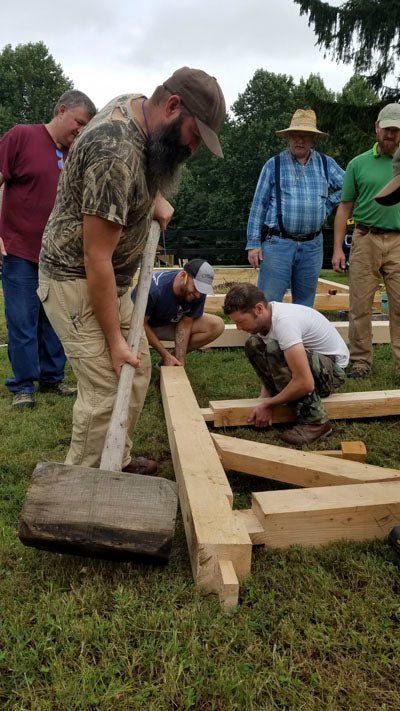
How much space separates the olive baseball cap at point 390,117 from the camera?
13.7ft

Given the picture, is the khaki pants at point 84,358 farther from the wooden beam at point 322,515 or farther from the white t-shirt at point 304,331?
the white t-shirt at point 304,331

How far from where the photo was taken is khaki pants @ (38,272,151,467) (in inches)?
90.5

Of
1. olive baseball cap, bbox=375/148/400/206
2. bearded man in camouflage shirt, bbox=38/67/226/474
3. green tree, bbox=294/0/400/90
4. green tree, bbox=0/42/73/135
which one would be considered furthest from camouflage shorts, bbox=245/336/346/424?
green tree, bbox=0/42/73/135

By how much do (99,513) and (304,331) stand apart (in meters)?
2.02

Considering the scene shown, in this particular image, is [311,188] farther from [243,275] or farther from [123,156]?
[243,275]

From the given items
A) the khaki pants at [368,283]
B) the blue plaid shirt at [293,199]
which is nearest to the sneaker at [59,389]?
the blue plaid shirt at [293,199]

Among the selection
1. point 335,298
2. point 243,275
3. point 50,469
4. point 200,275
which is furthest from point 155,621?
point 243,275

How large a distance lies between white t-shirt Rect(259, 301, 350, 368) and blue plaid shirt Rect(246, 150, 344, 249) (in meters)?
1.34

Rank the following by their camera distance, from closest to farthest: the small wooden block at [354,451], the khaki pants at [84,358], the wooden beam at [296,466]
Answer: the khaki pants at [84,358] → the wooden beam at [296,466] → the small wooden block at [354,451]

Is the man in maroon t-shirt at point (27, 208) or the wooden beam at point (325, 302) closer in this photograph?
the man in maroon t-shirt at point (27, 208)

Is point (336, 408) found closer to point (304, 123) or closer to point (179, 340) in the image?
point (179, 340)

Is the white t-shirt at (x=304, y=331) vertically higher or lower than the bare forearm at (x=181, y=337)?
higher

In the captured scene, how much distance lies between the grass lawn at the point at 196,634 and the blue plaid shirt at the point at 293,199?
120 inches

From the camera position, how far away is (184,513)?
7.38 ft
